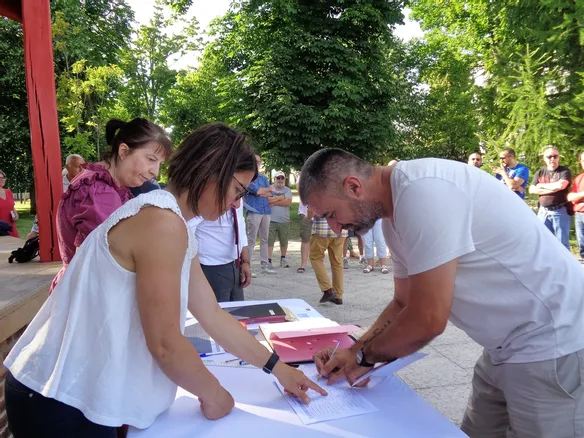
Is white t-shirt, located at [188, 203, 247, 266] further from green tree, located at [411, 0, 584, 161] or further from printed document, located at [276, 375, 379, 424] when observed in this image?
green tree, located at [411, 0, 584, 161]

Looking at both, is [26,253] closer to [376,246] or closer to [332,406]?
[332,406]

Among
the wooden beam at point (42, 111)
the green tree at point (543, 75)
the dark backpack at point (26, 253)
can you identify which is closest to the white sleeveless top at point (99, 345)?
Result: the wooden beam at point (42, 111)

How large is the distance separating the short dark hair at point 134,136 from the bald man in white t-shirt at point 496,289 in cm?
128

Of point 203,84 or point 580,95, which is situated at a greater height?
point 203,84

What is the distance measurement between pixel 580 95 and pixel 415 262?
935 centimetres

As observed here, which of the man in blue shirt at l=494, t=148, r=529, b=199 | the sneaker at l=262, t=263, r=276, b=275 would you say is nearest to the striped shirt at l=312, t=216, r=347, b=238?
the sneaker at l=262, t=263, r=276, b=275

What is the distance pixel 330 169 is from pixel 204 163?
18.8 inches

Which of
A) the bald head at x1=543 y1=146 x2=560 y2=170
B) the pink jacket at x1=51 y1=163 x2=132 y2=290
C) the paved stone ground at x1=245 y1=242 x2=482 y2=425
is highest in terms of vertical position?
the bald head at x1=543 y1=146 x2=560 y2=170

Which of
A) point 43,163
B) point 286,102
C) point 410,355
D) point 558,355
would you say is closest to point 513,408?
point 558,355

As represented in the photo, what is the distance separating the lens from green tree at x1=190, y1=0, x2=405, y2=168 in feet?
44.9

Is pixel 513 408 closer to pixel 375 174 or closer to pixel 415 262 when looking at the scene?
pixel 415 262

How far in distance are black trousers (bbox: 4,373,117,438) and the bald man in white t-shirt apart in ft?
2.82

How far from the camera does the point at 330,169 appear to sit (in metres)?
1.62

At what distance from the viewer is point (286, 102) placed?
44.2ft
